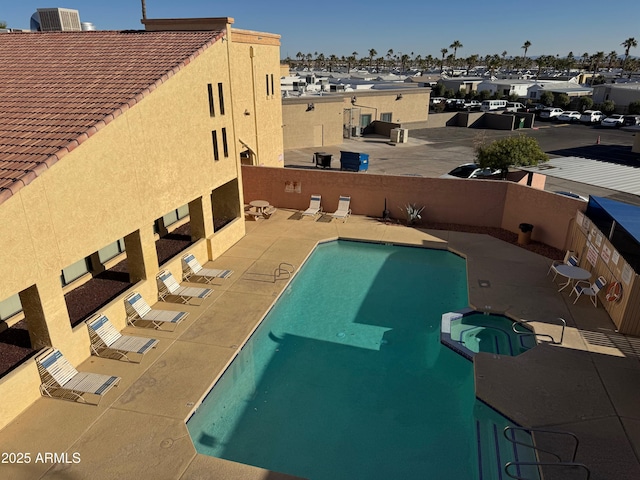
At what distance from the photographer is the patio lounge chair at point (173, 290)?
536 inches

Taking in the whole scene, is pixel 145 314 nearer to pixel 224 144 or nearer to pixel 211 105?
pixel 224 144

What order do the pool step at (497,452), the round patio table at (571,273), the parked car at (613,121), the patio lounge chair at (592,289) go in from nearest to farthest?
the pool step at (497,452) → the patio lounge chair at (592,289) → the round patio table at (571,273) → the parked car at (613,121)

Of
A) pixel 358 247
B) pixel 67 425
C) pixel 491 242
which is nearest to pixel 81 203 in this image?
pixel 67 425

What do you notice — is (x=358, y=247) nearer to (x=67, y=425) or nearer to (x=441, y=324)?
(x=441, y=324)

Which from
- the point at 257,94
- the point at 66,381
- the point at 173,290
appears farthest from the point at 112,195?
the point at 257,94

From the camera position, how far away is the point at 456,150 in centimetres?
3969

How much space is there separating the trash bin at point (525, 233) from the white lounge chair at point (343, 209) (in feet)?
25.6

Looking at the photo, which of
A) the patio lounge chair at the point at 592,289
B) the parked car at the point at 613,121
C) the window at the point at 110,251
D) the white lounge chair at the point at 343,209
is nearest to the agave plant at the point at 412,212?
the white lounge chair at the point at 343,209

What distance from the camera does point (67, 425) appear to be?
8.96 meters

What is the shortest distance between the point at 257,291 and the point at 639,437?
34.4 feet

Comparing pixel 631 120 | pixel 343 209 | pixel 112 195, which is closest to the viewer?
pixel 112 195

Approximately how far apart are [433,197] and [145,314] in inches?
546

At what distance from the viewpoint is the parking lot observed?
3131cm

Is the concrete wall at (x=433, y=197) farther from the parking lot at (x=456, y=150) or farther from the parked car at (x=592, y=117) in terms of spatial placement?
the parked car at (x=592, y=117)
